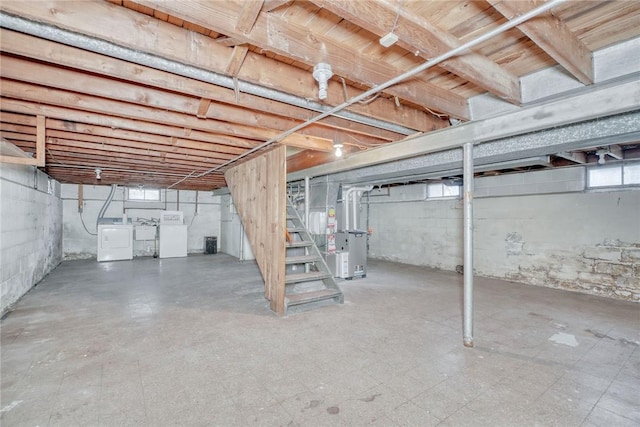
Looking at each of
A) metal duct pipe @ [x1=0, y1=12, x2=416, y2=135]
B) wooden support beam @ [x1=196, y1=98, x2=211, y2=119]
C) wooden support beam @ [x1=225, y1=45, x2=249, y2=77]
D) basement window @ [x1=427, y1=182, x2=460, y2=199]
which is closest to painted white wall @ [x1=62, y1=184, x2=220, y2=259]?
basement window @ [x1=427, y1=182, x2=460, y2=199]

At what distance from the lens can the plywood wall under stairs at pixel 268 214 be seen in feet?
11.4

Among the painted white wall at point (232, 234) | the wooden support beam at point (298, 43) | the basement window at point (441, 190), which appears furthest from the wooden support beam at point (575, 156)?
the painted white wall at point (232, 234)

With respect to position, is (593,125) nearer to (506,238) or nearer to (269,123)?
(269,123)

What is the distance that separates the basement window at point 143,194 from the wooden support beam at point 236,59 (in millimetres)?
8409

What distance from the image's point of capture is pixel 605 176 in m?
4.56

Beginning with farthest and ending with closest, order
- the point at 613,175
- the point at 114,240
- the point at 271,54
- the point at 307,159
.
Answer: the point at 114,240 → the point at 307,159 → the point at 613,175 → the point at 271,54

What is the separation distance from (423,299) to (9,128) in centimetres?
527

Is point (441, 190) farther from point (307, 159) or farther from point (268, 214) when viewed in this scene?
point (268, 214)

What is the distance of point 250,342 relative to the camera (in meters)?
2.71

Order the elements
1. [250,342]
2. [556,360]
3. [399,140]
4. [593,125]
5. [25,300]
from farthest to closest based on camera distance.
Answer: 1. [25,300]
2. [399,140]
3. [250,342]
4. [556,360]
5. [593,125]

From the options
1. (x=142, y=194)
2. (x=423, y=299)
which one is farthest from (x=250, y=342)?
(x=142, y=194)

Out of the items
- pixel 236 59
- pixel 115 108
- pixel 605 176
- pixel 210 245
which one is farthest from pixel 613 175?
pixel 210 245

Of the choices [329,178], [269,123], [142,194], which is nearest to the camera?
[269,123]

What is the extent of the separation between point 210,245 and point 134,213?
2.34 m
